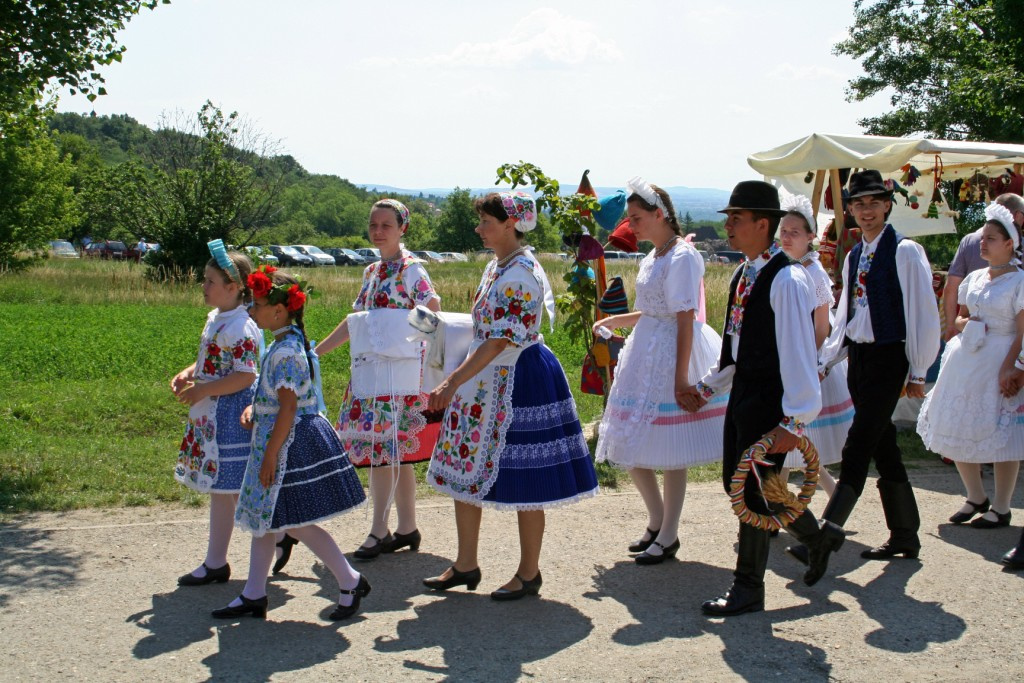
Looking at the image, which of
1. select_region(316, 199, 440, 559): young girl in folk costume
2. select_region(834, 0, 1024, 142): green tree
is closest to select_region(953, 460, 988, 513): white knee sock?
select_region(316, 199, 440, 559): young girl in folk costume

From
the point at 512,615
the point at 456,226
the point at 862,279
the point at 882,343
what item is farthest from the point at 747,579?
the point at 456,226

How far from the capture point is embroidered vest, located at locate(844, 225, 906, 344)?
201 inches

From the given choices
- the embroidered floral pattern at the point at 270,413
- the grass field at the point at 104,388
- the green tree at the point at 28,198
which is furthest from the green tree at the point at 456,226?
the embroidered floral pattern at the point at 270,413

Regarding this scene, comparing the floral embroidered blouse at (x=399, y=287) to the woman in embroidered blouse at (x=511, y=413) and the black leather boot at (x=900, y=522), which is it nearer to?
the woman in embroidered blouse at (x=511, y=413)

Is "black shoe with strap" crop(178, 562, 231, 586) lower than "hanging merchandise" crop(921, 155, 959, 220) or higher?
lower

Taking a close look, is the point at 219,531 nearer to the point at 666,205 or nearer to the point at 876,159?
the point at 666,205

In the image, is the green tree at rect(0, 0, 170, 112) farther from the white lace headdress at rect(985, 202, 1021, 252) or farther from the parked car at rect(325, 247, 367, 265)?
the parked car at rect(325, 247, 367, 265)

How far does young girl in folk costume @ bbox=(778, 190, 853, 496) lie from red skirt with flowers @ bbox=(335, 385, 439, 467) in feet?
6.82

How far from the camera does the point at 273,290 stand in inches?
175

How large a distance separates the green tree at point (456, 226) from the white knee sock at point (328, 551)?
56023 mm

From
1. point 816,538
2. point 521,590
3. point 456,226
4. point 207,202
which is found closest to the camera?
point 816,538

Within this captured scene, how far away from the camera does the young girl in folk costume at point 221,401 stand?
4.83 meters

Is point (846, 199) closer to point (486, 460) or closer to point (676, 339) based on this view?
point (676, 339)

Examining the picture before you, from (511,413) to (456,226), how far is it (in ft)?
196
